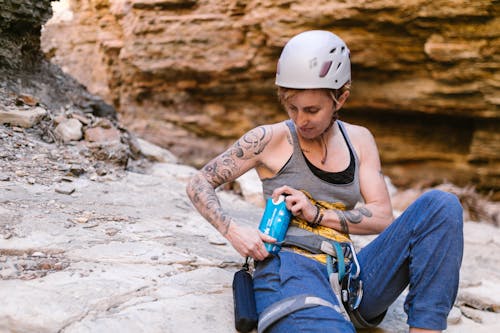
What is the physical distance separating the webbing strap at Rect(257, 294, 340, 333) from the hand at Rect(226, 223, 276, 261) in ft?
0.83

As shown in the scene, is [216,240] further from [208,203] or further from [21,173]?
[21,173]

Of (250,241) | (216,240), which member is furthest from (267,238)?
(216,240)

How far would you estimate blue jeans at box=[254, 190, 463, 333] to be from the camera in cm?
208

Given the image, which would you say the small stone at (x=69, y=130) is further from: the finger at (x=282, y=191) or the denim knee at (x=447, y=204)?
the denim knee at (x=447, y=204)

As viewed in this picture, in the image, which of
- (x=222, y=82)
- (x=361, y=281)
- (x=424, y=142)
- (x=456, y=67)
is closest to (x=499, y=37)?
(x=456, y=67)

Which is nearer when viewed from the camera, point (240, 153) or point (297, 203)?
point (297, 203)

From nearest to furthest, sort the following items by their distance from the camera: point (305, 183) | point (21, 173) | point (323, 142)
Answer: point (305, 183)
point (323, 142)
point (21, 173)

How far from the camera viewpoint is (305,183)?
2.43m

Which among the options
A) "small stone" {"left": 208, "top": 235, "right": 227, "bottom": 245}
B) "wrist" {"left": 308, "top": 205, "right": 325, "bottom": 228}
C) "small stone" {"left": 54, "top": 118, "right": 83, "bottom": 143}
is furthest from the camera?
"small stone" {"left": 54, "top": 118, "right": 83, "bottom": 143}

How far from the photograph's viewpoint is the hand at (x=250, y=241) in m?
2.27

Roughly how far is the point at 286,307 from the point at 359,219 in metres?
0.63

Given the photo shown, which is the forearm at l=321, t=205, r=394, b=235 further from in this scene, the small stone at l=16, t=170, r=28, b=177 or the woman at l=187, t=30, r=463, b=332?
the small stone at l=16, t=170, r=28, b=177

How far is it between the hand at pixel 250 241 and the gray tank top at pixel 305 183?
26 cm

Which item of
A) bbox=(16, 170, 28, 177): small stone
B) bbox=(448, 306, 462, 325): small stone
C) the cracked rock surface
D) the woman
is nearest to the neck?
the woman
